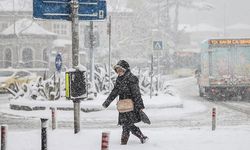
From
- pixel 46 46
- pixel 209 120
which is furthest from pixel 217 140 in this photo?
pixel 46 46

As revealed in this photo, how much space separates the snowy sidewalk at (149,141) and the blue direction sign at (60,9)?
2556 millimetres

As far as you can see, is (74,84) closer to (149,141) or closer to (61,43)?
(149,141)

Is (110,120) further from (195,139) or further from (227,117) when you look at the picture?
(195,139)

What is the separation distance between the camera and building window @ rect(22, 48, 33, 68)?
5850 cm

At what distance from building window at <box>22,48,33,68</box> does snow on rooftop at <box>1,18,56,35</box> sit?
1827mm

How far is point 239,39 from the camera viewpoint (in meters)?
28.2

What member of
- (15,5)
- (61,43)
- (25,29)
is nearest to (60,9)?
(25,29)

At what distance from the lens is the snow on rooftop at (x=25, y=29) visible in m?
58.5

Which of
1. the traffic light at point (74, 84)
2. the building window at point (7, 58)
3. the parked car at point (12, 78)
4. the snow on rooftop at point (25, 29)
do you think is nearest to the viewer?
the traffic light at point (74, 84)

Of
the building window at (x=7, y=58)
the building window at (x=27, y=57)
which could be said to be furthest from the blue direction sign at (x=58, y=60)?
the building window at (x=7, y=58)

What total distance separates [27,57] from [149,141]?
48.4m

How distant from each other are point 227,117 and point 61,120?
223 inches

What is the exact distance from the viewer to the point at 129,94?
455 inches

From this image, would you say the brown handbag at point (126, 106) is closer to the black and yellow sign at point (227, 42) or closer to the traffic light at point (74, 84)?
the traffic light at point (74, 84)
